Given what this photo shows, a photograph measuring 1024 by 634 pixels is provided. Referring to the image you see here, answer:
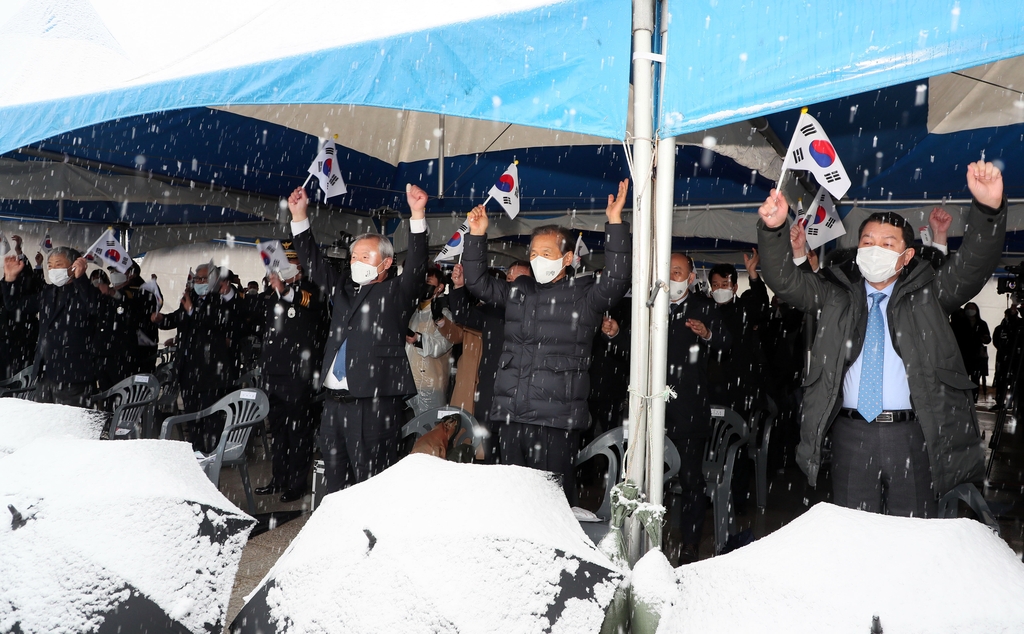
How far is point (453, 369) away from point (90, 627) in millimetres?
5893

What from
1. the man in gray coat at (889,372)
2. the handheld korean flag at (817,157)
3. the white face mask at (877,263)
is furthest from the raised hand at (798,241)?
the white face mask at (877,263)

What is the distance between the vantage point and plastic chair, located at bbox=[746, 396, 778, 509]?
6.06 m

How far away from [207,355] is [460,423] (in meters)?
3.50

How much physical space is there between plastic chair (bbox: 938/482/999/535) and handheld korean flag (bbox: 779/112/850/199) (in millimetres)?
1420

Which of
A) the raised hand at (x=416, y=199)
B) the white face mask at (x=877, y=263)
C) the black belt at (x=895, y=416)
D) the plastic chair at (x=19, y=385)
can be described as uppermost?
the raised hand at (x=416, y=199)

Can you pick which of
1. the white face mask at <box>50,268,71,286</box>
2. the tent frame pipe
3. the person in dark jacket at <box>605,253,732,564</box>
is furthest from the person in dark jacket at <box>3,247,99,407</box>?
the tent frame pipe

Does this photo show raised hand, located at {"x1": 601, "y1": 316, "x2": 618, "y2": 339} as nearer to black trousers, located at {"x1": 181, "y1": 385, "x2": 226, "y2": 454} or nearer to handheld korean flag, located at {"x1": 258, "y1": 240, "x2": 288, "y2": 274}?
handheld korean flag, located at {"x1": 258, "y1": 240, "x2": 288, "y2": 274}

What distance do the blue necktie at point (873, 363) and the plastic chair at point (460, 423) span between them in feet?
7.75

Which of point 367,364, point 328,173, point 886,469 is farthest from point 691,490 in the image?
point 328,173

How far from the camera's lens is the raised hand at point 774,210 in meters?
3.06

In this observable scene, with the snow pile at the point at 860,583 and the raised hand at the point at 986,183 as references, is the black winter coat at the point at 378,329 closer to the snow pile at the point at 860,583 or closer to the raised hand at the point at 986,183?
the raised hand at the point at 986,183

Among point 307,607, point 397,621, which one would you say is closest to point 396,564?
point 397,621

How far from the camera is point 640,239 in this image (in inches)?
114

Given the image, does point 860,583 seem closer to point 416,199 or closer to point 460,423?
point 416,199
